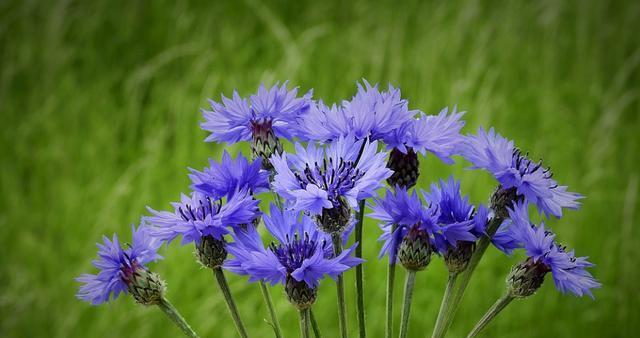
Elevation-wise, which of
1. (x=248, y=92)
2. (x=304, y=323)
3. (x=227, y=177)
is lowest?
(x=304, y=323)

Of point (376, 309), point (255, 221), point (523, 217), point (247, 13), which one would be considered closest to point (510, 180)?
point (523, 217)

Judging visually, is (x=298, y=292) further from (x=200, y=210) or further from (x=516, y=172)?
(x=516, y=172)

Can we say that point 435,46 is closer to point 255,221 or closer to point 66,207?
point 66,207

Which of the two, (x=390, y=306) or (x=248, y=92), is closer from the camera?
(x=390, y=306)

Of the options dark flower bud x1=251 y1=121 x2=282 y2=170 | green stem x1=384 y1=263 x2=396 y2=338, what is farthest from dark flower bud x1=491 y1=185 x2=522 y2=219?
dark flower bud x1=251 y1=121 x2=282 y2=170

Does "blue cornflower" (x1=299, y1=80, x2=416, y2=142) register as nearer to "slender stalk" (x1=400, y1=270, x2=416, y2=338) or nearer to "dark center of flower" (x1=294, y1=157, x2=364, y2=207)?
"dark center of flower" (x1=294, y1=157, x2=364, y2=207)

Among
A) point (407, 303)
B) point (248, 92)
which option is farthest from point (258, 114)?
point (248, 92)

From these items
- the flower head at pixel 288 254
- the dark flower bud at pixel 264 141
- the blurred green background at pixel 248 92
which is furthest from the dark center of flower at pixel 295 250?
the blurred green background at pixel 248 92
